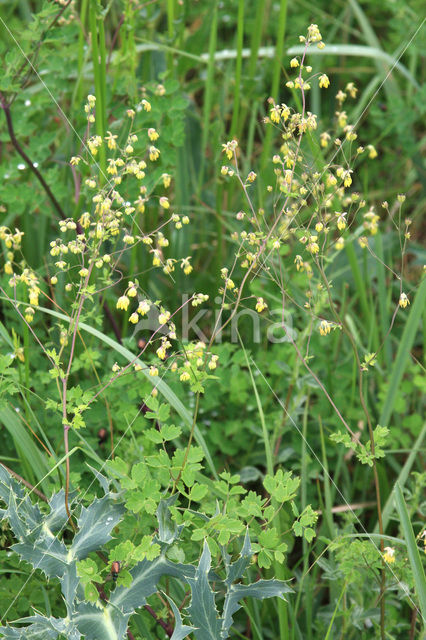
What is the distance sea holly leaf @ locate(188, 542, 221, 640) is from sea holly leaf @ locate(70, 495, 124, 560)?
0.54 feet

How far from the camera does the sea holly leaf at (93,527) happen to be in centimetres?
124

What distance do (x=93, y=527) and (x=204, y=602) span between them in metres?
0.23

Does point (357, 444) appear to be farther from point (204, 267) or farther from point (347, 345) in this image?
point (204, 267)

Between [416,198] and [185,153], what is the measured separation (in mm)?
1094

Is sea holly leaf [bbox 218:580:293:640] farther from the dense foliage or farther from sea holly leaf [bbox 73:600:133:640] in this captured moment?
sea holly leaf [bbox 73:600:133:640]

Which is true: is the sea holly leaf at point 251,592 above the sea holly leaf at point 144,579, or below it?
below

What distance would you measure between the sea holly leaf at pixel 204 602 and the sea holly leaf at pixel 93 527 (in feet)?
0.54

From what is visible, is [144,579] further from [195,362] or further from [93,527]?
[195,362]

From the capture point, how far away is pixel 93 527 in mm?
1258

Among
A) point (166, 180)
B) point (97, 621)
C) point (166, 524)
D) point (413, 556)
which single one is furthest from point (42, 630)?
point (166, 180)

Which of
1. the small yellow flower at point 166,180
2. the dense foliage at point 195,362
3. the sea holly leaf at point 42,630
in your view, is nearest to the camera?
the sea holly leaf at point 42,630

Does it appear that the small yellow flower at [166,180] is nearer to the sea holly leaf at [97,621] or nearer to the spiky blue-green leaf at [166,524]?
the spiky blue-green leaf at [166,524]

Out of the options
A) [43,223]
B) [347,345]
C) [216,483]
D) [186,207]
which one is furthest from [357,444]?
[43,223]

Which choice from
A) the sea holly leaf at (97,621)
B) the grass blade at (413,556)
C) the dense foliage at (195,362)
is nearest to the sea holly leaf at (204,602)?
the dense foliage at (195,362)
